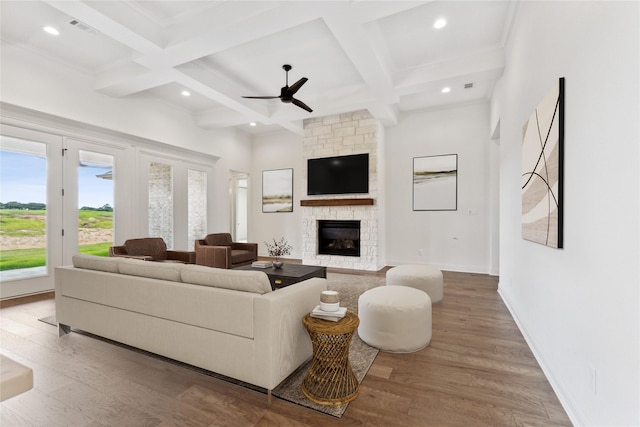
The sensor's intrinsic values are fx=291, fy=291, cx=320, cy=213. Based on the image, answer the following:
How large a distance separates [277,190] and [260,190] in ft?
1.80

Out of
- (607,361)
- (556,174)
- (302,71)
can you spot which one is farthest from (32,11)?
(607,361)

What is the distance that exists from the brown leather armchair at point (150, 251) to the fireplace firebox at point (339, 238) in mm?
2867

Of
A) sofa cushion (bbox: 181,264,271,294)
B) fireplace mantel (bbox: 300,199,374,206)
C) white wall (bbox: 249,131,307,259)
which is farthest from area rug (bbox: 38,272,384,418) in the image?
white wall (bbox: 249,131,307,259)

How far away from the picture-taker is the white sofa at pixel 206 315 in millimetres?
1821

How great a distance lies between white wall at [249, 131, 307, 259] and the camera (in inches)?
299

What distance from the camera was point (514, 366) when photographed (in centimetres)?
225

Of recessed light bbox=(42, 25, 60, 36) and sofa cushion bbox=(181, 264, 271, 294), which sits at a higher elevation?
recessed light bbox=(42, 25, 60, 36)

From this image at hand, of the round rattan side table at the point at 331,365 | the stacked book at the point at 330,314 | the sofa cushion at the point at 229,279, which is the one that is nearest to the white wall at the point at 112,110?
the sofa cushion at the point at 229,279

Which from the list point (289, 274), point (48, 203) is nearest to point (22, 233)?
point (48, 203)

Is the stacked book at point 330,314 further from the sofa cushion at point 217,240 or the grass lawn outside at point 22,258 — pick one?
the grass lawn outside at point 22,258

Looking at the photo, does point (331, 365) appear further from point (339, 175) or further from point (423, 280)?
point (339, 175)

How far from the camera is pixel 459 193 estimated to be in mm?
5805

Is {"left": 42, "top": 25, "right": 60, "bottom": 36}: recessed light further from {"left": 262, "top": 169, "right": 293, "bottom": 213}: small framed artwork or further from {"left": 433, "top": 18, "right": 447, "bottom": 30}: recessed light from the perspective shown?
{"left": 262, "top": 169, "right": 293, "bottom": 213}: small framed artwork

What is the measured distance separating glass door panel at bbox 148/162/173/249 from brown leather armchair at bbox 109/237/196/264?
1357 millimetres
